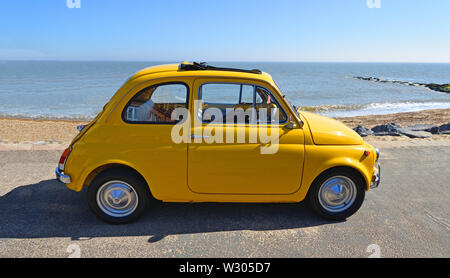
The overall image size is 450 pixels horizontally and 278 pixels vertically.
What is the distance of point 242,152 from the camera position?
12.2 feet

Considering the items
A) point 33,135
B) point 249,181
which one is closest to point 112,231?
point 249,181

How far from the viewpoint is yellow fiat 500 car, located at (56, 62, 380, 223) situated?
369cm

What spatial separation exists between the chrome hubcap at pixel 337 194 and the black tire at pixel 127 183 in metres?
2.16

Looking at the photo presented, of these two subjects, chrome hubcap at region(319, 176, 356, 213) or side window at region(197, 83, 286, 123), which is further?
chrome hubcap at region(319, 176, 356, 213)

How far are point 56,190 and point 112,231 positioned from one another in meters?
1.71

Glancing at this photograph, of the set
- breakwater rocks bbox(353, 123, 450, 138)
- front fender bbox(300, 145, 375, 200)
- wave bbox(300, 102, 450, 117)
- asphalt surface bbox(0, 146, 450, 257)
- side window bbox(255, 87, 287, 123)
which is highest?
side window bbox(255, 87, 287, 123)

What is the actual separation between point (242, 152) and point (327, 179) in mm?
1104

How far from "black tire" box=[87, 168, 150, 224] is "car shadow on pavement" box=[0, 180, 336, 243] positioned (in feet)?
0.31

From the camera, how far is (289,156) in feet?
12.3

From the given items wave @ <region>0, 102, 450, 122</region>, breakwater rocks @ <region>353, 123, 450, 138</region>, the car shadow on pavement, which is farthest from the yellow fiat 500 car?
wave @ <region>0, 102, 450, 122</region>

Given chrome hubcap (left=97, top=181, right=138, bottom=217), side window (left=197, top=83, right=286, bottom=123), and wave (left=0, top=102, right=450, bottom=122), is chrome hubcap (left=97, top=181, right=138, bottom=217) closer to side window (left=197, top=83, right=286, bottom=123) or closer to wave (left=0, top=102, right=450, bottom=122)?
side window (left=197, top=83, right=286, bottom=123)
